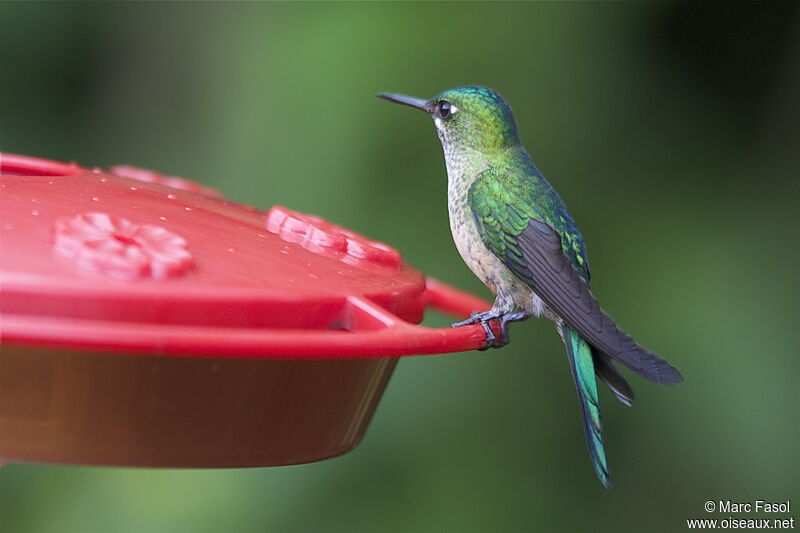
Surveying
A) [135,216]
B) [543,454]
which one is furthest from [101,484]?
[135,216]

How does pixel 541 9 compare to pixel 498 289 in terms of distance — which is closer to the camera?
pixel 498 289

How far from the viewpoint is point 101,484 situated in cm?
332

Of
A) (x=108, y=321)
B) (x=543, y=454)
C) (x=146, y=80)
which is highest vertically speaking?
(x=108, y=321)

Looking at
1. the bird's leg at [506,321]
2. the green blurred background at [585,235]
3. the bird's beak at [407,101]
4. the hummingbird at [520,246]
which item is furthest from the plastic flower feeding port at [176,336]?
the green blurred background at [585,235]

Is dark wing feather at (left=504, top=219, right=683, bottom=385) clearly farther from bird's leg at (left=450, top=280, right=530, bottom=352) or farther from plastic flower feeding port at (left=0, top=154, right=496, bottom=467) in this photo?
plastic flower feeding port at (left=0, top=154, right=496, bottom=467)

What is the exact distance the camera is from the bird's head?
286 cm

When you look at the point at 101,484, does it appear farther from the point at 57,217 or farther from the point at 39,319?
the point at 39,319

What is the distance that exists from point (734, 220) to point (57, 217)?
267 centimetres

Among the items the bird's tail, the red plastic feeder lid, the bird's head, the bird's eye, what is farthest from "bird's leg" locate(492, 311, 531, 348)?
the bird's eye

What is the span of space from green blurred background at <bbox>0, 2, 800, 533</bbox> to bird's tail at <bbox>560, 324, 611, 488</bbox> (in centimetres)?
93

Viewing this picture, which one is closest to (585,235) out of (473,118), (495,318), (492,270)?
(473,118)

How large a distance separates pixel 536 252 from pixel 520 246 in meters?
0.05

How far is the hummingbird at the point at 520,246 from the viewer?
229 cm

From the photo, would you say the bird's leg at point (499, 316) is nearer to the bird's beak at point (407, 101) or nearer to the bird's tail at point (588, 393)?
the bird's tail at point (588, 393)
